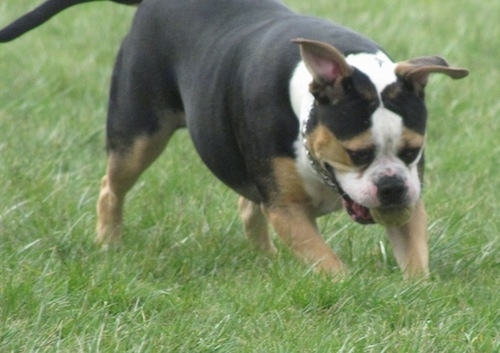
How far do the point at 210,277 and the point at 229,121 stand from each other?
26.6 inches

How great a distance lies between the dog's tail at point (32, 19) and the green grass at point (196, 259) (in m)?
0.75

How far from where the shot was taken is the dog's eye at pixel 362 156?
Result: 219 inches

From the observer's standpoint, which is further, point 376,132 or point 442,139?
point 442,139

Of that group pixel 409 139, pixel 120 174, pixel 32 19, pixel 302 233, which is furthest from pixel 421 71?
pixel 32 19

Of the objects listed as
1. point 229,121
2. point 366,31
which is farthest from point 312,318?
point 366,31

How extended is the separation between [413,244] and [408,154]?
612mm

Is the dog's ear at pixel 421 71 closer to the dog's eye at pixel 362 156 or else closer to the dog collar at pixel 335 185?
the dog's eye at pixel 362 156

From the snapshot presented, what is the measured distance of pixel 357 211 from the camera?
5.89 m

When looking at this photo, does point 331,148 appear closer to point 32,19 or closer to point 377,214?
point 377,214

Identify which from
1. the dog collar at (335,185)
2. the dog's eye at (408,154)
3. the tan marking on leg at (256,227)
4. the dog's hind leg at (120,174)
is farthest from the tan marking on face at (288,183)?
the dog's hind leg at (120,174)

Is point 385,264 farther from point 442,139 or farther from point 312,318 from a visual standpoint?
point 442,139

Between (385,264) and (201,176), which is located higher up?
(385,264)

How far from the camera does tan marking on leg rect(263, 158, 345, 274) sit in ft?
19.5

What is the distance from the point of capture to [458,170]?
8.16 metres
